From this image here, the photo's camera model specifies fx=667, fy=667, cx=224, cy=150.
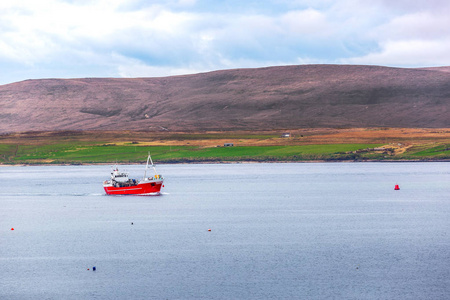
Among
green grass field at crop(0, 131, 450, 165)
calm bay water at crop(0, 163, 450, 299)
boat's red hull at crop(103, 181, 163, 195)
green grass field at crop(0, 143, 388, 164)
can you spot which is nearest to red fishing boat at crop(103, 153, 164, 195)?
boat's red hull at crop(103, 181, 163, 195)

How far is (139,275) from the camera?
39.3 meters

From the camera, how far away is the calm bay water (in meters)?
35.9

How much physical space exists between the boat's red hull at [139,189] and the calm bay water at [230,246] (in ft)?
8.00

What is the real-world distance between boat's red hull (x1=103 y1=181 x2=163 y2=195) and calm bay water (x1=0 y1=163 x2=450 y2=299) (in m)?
2.44

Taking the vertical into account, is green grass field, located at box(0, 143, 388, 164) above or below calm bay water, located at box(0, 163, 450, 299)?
above

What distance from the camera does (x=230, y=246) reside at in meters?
47.9

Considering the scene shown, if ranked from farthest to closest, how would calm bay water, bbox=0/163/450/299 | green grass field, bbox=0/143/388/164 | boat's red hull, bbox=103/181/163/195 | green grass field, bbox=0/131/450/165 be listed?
green grass field, bbox=0/143/388/164, green grass field, bbox=0/131/450/165, boat's red hull, bbox=103/181/163/195, calm bay water, bbox=0/163/450/299

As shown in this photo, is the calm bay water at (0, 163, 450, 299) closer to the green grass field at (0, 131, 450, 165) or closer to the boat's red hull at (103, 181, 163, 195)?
the boat's red hull at (103, 181, 163, 195)

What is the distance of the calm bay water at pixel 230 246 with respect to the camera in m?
35.9

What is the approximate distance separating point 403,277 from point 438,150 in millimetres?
130109

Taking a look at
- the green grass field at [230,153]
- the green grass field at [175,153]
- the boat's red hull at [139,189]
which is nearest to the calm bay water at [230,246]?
the boat's red hull at [139,189]

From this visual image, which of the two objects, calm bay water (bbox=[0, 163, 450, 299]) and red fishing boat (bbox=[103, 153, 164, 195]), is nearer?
calm bay water (bbox=[0, 163, 450, 299])

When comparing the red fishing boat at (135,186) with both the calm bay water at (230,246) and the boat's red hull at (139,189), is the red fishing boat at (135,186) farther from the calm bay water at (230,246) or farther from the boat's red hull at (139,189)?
the calm bay water at (230,246)

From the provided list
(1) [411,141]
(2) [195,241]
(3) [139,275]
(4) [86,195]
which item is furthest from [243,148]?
(3) [139,275]
